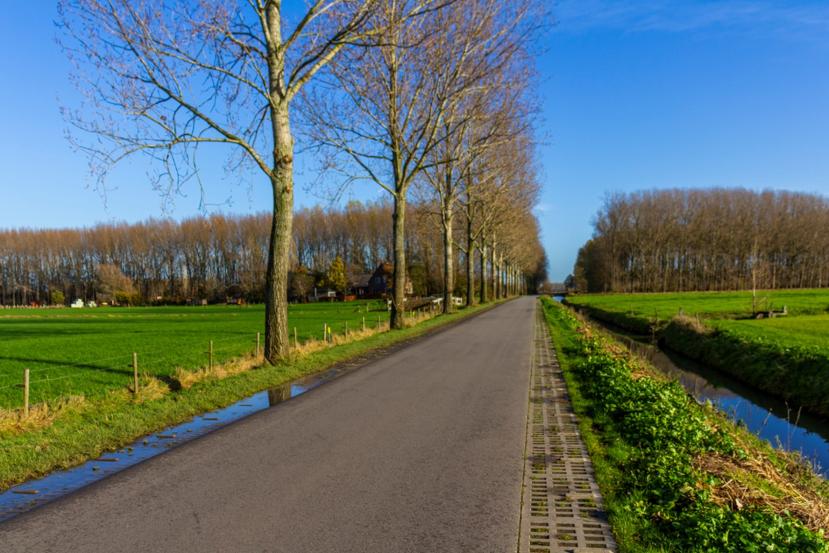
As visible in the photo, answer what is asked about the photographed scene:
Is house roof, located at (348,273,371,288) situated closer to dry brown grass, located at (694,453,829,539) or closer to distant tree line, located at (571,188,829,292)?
distant tree line, located at (571,188,829,292)

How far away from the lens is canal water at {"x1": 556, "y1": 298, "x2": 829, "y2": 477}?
33.6 feet

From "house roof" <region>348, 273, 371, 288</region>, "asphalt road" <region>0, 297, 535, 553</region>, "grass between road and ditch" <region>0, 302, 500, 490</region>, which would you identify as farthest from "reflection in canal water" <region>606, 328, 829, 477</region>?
"house roof" <region>348, 273, 371, 288</region>

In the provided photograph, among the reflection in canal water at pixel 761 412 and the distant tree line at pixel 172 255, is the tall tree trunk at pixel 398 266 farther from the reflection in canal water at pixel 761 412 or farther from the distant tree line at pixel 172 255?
the distant tree line at pixel 172 255

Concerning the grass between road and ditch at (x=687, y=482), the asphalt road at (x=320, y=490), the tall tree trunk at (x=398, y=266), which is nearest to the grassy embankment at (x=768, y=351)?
the grass between road and ditch at (x=687, y=482)

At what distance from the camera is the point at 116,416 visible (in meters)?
8.49

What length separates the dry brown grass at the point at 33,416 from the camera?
7730 millimetres

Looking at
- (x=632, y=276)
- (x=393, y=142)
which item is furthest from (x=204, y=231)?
(x=393, y=142)

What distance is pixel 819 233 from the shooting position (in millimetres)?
98438

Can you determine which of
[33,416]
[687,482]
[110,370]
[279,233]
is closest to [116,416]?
[33,416]

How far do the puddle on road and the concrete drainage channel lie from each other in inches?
173

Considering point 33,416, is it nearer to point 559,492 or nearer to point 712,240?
point 559,492

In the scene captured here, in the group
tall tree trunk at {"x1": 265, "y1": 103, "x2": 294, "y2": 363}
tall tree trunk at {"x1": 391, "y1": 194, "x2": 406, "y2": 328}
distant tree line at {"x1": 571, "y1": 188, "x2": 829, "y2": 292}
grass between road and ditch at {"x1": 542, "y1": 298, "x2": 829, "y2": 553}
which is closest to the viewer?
grass between road and ditch at {"x1": 542, "y1": 298, "x2": 829, "y2": 553}

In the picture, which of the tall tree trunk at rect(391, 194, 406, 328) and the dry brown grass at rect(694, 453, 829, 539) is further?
the tall tree trunk at rect(391, 194, 406, 328)

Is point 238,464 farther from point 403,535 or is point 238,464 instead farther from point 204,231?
point 204,231
